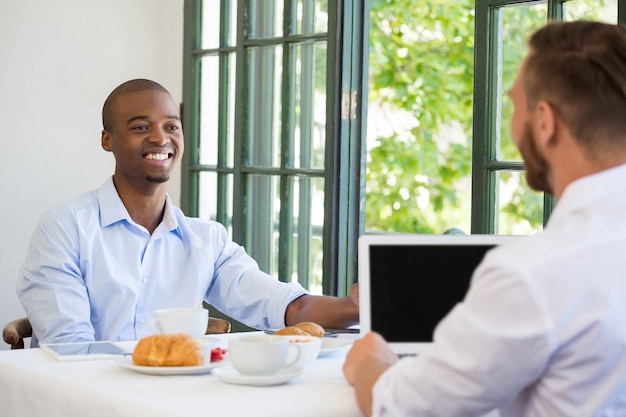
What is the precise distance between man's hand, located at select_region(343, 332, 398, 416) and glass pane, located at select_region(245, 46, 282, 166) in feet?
6.72

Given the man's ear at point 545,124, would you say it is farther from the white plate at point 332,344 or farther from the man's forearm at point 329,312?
the man's forearm at point 329,312

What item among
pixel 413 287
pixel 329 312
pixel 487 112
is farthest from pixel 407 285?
pixel 487 112

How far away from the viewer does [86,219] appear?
2.46 metres

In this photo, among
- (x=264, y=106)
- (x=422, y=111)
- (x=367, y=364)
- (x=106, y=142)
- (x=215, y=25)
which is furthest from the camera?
(x=422, y=111)

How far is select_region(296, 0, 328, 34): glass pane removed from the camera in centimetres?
331

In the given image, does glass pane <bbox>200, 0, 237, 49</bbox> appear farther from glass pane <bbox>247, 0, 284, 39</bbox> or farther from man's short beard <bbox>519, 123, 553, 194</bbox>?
man's short beard <bbox>519, 123, 553, 194</bbox>

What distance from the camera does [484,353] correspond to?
114cm

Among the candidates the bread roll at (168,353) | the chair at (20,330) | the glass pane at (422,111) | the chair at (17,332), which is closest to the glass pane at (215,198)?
the chair at (20,330)

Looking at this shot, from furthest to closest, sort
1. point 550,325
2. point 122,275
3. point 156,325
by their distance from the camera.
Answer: point 122,275, point 156,325, point 550,325

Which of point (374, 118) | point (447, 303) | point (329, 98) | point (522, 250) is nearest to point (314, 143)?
point (329, 98)

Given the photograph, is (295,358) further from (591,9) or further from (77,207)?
(591,9)

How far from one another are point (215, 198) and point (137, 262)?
1386 millimetres

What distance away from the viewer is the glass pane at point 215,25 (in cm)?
373

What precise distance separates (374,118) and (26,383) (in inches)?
257
